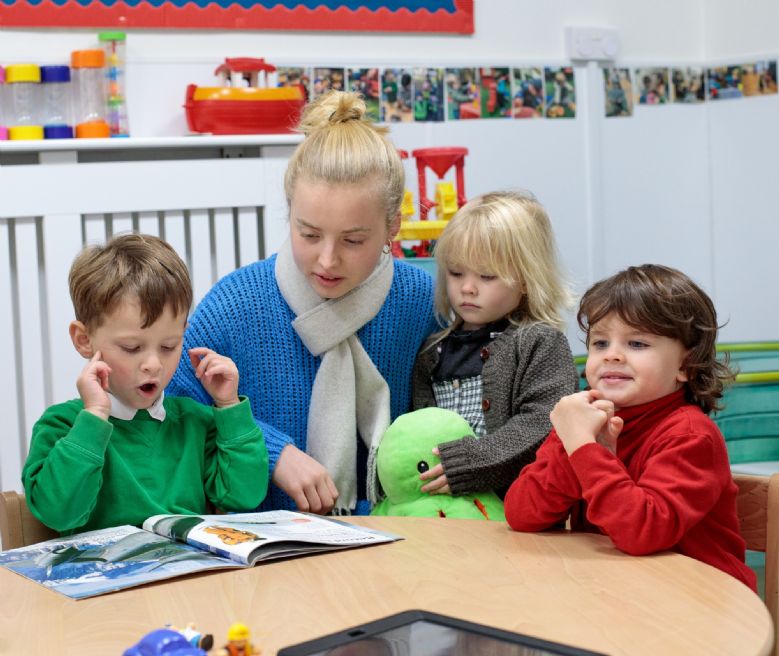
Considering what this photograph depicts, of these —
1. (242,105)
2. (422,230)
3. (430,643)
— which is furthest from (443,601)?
(242,105)

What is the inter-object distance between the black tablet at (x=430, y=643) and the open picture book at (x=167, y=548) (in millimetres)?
264

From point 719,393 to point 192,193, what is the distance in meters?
1.29

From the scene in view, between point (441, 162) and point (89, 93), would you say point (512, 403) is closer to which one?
point (441, 162)

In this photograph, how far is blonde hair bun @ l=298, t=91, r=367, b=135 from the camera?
1.65m

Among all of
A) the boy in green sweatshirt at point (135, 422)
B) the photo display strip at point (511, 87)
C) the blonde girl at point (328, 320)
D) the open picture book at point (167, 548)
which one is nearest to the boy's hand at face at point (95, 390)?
the boy in green sweatshirt at point (135, 422)

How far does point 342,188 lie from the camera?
5.11ft

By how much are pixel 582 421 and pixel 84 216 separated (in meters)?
1.31

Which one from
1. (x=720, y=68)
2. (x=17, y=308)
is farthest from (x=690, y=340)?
(x=720, y=68)

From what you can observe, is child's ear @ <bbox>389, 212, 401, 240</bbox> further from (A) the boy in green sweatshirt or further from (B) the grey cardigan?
(A) the boy in green sweatshirt

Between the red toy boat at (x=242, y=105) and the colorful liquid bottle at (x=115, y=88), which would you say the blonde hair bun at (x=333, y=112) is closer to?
the red toy boat at (x=242, y=105)

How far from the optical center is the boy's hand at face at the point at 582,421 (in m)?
1.27

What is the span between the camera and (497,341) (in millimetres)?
1657

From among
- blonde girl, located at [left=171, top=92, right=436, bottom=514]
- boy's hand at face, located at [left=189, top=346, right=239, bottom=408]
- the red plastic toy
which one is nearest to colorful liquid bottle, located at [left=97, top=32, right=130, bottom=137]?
the red plastic toy

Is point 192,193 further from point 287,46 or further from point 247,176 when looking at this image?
point 287,46
